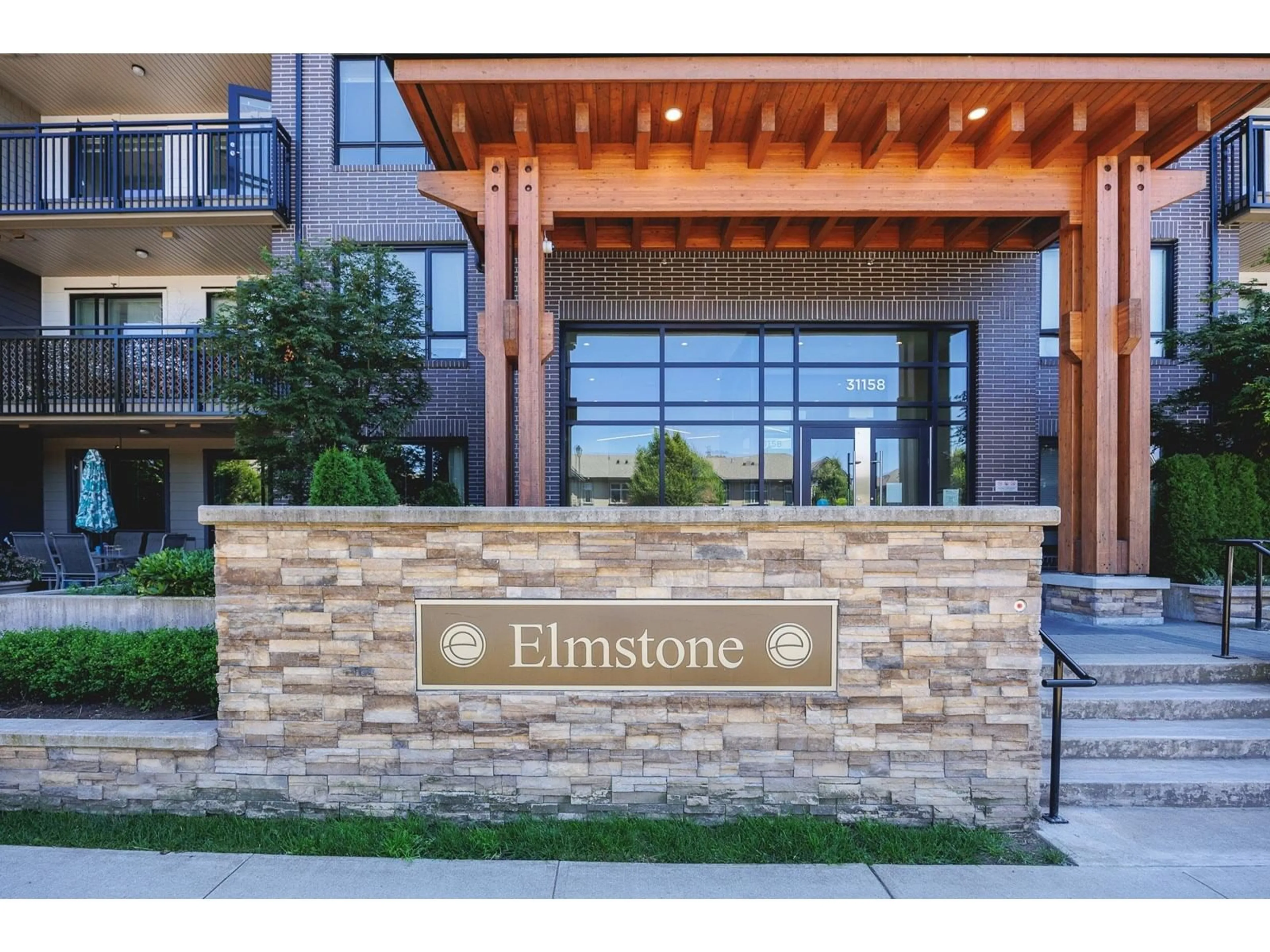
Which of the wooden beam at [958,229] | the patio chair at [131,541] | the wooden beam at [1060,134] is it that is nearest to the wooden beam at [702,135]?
the wooden beam at [1060,134]

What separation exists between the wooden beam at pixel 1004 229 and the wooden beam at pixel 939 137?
188 cm

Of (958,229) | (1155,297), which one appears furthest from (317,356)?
(1155,297)

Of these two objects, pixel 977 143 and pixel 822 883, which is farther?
pixel 977 143

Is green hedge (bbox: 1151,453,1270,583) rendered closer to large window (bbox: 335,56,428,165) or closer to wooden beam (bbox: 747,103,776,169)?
wooden beam (bbox: 747,103,776,169)

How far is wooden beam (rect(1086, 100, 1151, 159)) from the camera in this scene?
5.96 m

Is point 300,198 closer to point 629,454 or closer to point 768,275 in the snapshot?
point 629,454

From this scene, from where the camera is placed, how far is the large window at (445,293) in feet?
32.7

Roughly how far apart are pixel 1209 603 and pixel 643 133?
23.6 feet

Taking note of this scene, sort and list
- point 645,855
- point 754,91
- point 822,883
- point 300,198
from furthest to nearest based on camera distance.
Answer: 1. point 300,198
2. point 754,91
3. point 645,855
4. point 822,883

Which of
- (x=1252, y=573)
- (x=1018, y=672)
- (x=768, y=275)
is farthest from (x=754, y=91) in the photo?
(x=1252, y=573)

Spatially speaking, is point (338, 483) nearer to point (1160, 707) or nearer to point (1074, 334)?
point (1160, 707)

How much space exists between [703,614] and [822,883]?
145 centimetres

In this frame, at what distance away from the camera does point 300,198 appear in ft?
32.8

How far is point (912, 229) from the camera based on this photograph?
827 cm
